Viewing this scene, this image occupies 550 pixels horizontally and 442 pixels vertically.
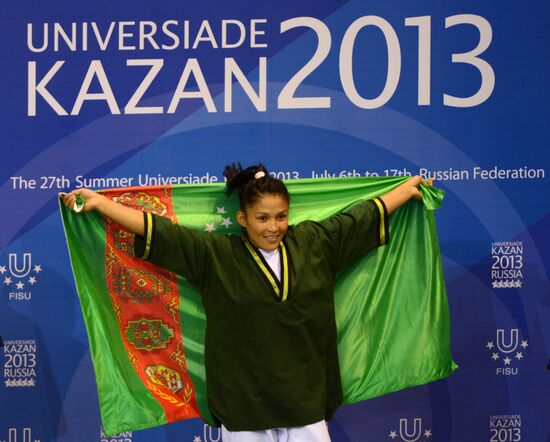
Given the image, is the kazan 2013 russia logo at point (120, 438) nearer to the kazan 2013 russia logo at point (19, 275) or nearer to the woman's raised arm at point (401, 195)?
the kazan 2013 russia logo at point (19, 275)

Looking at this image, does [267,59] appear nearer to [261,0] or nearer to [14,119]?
[261,0]

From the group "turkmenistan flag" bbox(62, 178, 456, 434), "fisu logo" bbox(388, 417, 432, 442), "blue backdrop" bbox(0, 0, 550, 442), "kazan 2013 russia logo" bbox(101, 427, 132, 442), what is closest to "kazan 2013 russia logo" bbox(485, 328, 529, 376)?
"blue backdrop" bbox(0, 0, 550, 442)

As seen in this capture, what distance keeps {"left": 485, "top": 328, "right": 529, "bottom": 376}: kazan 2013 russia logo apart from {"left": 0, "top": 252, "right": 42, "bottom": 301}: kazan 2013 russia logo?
6.53 ft

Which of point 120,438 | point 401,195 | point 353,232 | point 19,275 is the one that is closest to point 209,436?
point 120,438

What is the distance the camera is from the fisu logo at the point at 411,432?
3598 millimetres

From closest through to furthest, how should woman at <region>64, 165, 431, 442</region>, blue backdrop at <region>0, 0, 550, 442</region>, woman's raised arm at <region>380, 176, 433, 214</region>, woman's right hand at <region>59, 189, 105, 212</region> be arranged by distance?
woman at <region>64, 165, 431, 442</region>, woman's right hand at <region>59, 189, 105, 212</region>, woman's raised arm at <region>380, 176, 433, 214</region>, blue backdrop at <region>0, 0, 550, 442</region>

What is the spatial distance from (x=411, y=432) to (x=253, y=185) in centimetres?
145

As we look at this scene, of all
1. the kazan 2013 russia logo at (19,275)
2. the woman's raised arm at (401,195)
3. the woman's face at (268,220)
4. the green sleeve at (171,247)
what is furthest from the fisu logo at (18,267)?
the woman's raised arm at (401,195)

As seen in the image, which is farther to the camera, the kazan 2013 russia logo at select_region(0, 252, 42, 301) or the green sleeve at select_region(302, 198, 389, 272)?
the kazan 2013 russia logo at select_region(0, 252, 42, 301)

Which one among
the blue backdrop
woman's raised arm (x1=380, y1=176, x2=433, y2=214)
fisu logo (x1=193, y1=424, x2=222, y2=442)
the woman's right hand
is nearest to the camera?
the woman's right hand

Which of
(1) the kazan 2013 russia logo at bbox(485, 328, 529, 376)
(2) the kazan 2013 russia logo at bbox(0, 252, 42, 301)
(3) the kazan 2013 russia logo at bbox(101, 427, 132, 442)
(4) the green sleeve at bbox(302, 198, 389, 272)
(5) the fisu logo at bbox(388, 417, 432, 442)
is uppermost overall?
(4) the green sleeve at bbox(302, 198, 389, 272)

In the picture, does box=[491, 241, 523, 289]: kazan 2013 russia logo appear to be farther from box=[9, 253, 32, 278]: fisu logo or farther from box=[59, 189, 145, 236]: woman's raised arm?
box=[9, 253, 32, 278]: fisu logo

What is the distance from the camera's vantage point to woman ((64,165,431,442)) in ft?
9.06

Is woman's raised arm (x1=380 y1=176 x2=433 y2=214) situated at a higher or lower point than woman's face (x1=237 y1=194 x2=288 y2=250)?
higher
